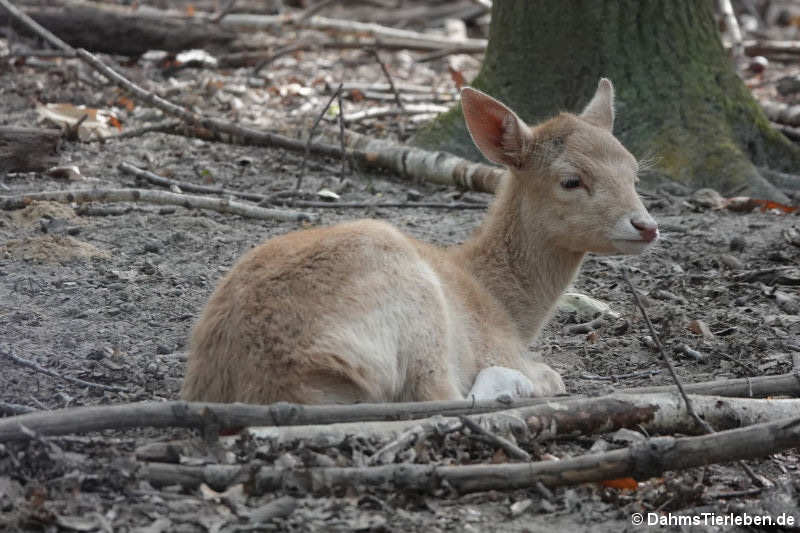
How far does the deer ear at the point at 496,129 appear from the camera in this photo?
20.5 ft

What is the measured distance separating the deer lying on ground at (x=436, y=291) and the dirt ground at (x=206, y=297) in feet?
1.45

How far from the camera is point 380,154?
10.1 meters

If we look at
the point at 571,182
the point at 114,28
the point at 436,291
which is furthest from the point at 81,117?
the point at 436,291

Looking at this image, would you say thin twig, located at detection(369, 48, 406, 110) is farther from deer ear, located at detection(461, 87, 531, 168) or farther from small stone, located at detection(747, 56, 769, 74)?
small stone, located at detection(747, 56, 769, 74)

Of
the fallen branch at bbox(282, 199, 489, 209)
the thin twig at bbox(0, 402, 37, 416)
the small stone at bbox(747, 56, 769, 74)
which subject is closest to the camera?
the thin twig at bbox(0, 402, 37, 416)

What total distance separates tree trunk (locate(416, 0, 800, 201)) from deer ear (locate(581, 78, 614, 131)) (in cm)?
245

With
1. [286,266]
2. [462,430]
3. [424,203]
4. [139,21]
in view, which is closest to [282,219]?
[424,203]

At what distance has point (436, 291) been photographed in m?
5.44

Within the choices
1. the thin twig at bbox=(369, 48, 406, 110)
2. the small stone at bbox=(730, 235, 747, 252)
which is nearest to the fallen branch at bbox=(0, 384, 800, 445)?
the small stone at bbox=(730, 235, 747, 252)

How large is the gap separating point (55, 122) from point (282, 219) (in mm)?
3551

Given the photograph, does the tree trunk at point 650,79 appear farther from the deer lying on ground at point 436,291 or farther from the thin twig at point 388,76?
the deer lying on ground at point 436,291

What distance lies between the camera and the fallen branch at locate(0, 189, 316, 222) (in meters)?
8.30

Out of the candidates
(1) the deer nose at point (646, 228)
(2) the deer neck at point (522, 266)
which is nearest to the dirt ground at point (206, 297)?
(2) the deer neck at point (522, 266)

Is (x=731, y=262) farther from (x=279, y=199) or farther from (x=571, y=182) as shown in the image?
(x=279, y=199)
